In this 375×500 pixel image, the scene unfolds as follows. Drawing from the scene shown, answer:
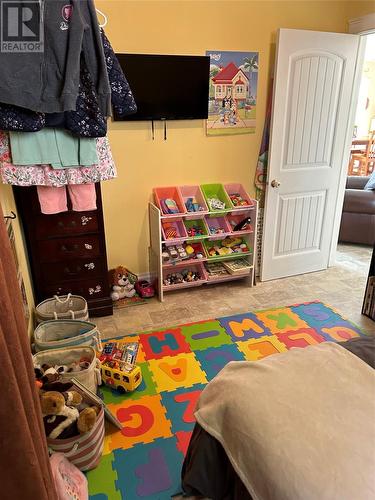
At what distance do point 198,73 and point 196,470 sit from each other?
252 centimetres

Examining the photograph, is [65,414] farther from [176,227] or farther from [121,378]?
[176,227]

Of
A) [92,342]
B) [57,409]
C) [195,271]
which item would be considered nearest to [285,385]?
[57,409]

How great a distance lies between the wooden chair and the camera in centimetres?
647

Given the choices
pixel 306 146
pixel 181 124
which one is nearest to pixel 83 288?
pixel 181 124

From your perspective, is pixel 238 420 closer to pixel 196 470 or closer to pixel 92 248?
pixel 196 470

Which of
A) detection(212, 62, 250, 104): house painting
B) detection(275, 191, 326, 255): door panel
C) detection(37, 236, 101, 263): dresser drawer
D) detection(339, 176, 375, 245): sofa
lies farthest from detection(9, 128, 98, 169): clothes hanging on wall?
detection(339, 176, 375, 245): sofa

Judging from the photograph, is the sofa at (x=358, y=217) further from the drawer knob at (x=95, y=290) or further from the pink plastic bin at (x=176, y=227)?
the drawer knob at (x=95, y=290)

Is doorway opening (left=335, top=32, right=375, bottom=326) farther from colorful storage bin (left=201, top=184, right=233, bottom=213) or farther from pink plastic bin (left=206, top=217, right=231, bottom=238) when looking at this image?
colorful storage bin (left=201, top=184, right=233, bottom=213)

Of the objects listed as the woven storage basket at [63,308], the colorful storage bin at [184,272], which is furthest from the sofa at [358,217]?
the woven storage basket at [63,308]

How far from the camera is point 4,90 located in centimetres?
155

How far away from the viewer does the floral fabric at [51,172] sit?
6.26 ft

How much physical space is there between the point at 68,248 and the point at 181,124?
1.32 m

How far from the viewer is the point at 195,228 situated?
3068mm

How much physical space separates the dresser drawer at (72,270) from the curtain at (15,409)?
170 cm
